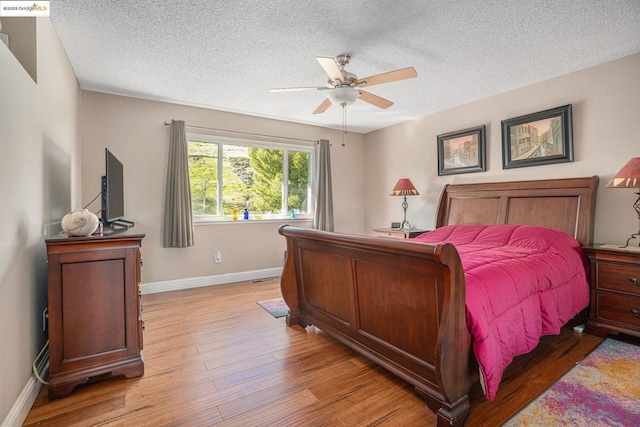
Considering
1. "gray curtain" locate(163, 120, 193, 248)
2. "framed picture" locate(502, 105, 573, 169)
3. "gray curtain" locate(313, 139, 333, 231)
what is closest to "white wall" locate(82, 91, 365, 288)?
"gray curtain" locate(163, 120, 193, 248)

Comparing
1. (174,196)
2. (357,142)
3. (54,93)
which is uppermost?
(357,142)

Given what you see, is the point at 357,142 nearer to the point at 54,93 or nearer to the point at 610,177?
the point at 610,177

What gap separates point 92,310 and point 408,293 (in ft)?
6.27

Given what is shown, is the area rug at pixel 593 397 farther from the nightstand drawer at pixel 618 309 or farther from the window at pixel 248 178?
the window at pixel 248 178

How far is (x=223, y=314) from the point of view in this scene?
3.26 meters

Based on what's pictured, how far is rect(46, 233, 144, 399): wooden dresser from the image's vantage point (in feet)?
6.01

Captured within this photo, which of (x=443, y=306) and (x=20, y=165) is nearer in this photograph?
(x=443, y=306)

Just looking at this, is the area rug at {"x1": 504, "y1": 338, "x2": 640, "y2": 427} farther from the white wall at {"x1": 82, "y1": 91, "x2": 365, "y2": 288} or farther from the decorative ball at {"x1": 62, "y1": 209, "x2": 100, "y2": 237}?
the white wall at {"x1": 82, "y1": 91, "x2": 365, "y2": 288}

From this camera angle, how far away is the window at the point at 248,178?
444 cm

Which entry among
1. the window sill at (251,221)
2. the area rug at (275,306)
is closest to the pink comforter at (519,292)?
the area rug at (275,306)

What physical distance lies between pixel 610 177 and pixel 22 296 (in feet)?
15.4

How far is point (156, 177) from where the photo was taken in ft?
13.4

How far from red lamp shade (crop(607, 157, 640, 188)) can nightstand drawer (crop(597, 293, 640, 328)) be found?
92 centimetres

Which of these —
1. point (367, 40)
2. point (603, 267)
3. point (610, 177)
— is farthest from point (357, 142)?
point (603, 267)
